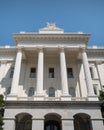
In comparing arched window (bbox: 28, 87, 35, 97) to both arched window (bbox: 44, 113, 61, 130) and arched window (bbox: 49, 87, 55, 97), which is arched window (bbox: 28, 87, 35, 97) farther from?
arched window (bbox: 44, 113, 61, 130)

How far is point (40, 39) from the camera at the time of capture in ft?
90.1

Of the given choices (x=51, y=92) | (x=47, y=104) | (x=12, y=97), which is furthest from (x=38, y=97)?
(x=51, y=92)

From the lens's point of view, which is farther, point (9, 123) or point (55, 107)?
point (55, 107)

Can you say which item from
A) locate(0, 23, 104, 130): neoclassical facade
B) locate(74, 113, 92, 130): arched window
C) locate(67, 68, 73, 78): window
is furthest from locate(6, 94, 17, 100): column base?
locate(67, 68, 73, 78): window

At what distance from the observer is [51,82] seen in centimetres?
2736

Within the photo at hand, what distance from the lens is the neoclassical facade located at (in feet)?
66.6

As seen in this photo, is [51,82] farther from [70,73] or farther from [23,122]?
[23,122]

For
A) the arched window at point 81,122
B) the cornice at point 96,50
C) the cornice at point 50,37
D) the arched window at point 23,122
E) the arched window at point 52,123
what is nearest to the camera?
the arched window at point 23,122

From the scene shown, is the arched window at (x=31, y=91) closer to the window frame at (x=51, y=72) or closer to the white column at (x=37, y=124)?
the window frame at (x=51, y=72)

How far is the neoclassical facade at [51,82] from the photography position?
20.3 metres

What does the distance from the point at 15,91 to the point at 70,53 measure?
38.5 feet

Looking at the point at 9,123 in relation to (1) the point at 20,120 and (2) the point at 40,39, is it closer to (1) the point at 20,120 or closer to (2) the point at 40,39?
(1) the point at 20,120

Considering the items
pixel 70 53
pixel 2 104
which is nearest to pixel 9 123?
pixel 2 104

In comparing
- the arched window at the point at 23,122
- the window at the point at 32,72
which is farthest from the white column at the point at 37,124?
the window at the point at 32,72
